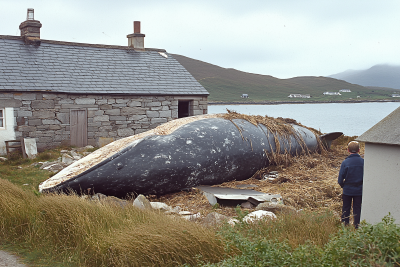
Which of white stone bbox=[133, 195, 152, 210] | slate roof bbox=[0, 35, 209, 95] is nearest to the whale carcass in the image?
white stone bbox=[133, 195, 152, 210]

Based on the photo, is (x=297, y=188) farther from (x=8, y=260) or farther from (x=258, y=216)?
(x=8, y=260)

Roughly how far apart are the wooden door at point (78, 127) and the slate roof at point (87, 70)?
0.93 metres

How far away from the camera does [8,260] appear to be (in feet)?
15.3

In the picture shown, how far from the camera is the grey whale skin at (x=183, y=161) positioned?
21.1 feet

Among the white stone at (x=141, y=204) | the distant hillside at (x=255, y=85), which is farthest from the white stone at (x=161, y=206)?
the distant hillside at (x=255, y=85)

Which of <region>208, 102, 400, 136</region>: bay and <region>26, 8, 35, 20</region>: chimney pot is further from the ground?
<region>26, 8, 35, 20</region>: chimney pot

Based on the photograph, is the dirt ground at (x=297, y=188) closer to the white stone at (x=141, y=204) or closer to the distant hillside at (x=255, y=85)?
the white stone at (x=141, y=204)

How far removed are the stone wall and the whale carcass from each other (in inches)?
340

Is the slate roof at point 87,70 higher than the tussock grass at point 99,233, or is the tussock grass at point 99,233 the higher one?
the slate roof at point 87,70

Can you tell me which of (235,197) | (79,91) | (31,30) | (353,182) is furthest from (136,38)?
(353,182)

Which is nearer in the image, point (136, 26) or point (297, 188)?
point (297, 188)

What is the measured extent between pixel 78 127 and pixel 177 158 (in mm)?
9740

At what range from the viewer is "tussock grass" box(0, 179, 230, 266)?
412cm

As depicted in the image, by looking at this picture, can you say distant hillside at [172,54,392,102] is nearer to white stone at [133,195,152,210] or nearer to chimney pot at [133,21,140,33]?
chimney pot at [133,21,140,33]
